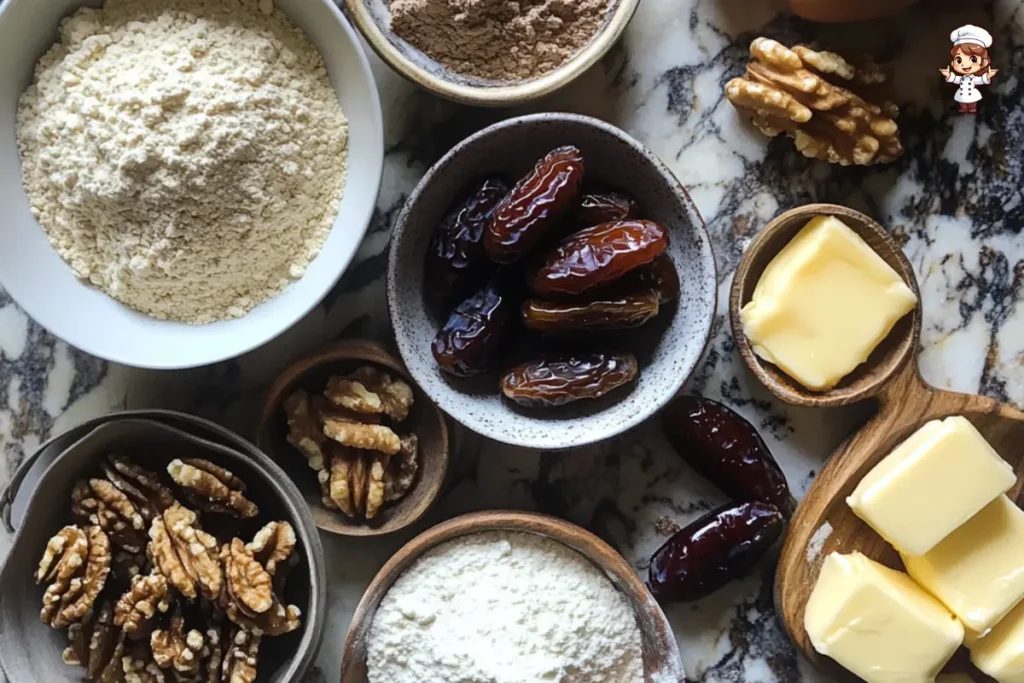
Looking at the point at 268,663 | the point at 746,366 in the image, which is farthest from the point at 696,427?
the point at 268,663

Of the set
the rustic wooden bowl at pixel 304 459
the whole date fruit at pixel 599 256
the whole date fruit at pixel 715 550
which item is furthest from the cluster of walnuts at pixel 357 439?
the whole date fruit at pixel 715 550

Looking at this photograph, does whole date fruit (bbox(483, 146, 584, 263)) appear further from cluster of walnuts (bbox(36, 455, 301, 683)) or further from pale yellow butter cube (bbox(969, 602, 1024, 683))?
pale yellow butter cube (bbox(969, 602, 1024, 683))

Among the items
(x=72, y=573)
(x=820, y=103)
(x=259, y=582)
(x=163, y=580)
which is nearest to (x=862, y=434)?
(x=820, y=103)

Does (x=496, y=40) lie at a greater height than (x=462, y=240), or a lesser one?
greater

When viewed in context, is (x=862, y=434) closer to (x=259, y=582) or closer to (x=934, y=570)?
(x=934, y=570)

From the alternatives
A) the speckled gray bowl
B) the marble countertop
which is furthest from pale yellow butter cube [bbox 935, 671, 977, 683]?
the speckled gray bowl

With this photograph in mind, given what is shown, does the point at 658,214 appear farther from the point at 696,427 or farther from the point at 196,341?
the point at 196,341

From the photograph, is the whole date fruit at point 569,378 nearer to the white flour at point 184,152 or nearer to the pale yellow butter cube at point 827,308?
the pale yellow butter cube at point 827,308

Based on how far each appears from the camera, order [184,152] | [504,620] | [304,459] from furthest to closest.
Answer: [304,459], [504,620], [184,152]
